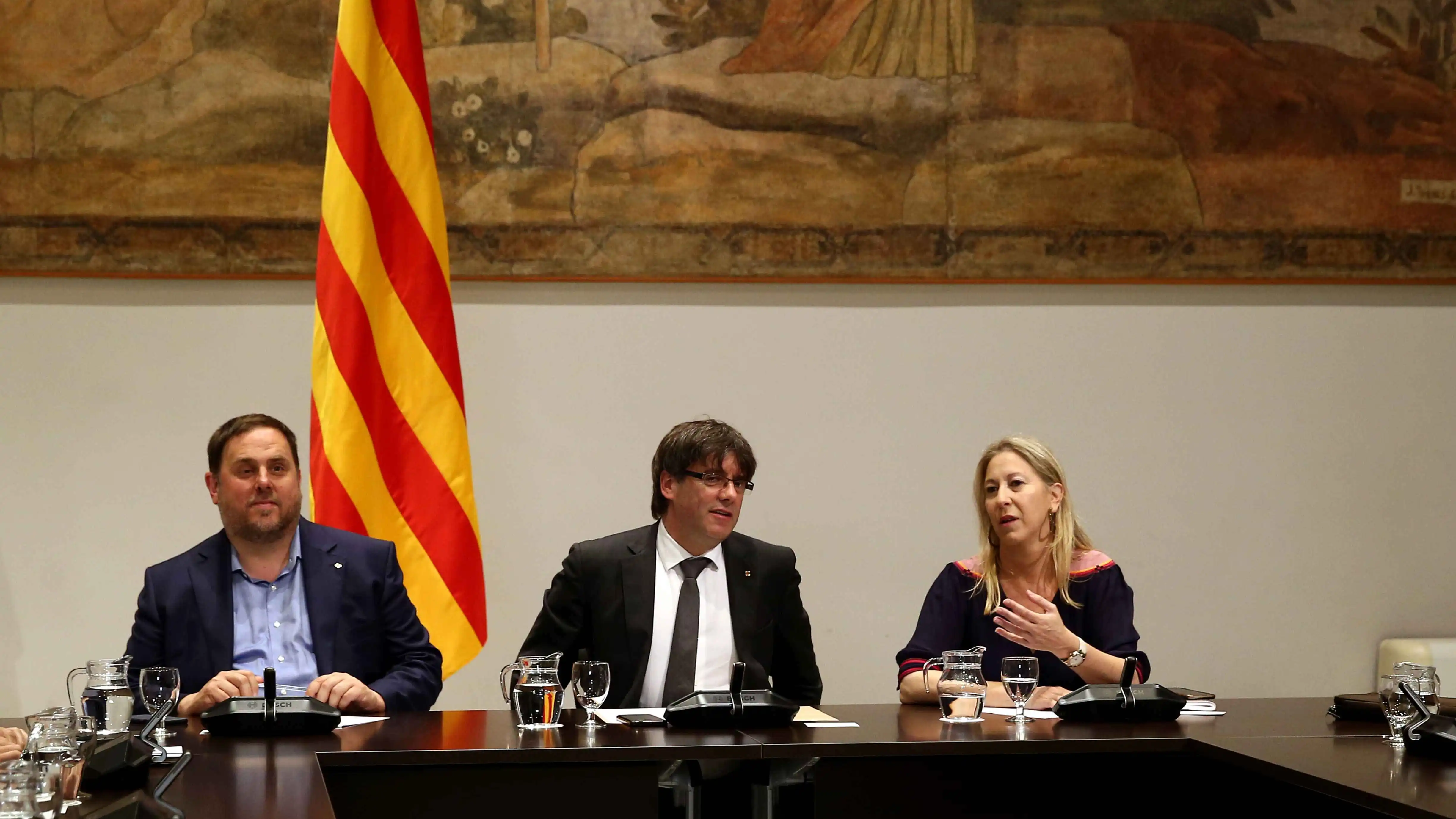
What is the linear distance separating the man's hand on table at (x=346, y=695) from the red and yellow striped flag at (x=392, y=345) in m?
1.27

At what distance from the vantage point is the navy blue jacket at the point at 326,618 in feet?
11.5

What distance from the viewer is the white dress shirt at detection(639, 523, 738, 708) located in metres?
3.59

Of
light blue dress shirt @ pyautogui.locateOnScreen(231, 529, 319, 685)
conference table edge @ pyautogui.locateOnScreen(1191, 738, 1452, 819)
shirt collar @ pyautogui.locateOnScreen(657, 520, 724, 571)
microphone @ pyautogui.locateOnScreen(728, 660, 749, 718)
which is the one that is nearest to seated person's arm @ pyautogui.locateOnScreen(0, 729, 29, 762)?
light blue dress shirt @ pyautogui.locateOnScreen(231, 529, 319, 685)

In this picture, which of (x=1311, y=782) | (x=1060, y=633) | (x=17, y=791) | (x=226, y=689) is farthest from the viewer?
(x=1060, y=633)

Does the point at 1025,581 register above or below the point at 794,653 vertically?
above

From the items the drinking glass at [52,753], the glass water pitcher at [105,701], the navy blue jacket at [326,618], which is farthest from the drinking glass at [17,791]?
the navy blue jacket at [326,618]

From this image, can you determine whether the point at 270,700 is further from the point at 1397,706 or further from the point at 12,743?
the point at 1397,706

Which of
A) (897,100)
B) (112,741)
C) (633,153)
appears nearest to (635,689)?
(112,741)

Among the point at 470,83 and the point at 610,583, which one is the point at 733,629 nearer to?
the point at 610,583

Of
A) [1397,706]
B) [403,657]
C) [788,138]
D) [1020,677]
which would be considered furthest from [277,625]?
[788,138]

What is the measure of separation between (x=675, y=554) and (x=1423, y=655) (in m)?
3.35

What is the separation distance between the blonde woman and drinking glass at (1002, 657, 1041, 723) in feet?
2.00

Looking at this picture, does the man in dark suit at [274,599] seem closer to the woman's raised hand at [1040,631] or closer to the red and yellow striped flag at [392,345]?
the red and yellow striped flag at [392,345]

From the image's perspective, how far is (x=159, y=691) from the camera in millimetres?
2555
